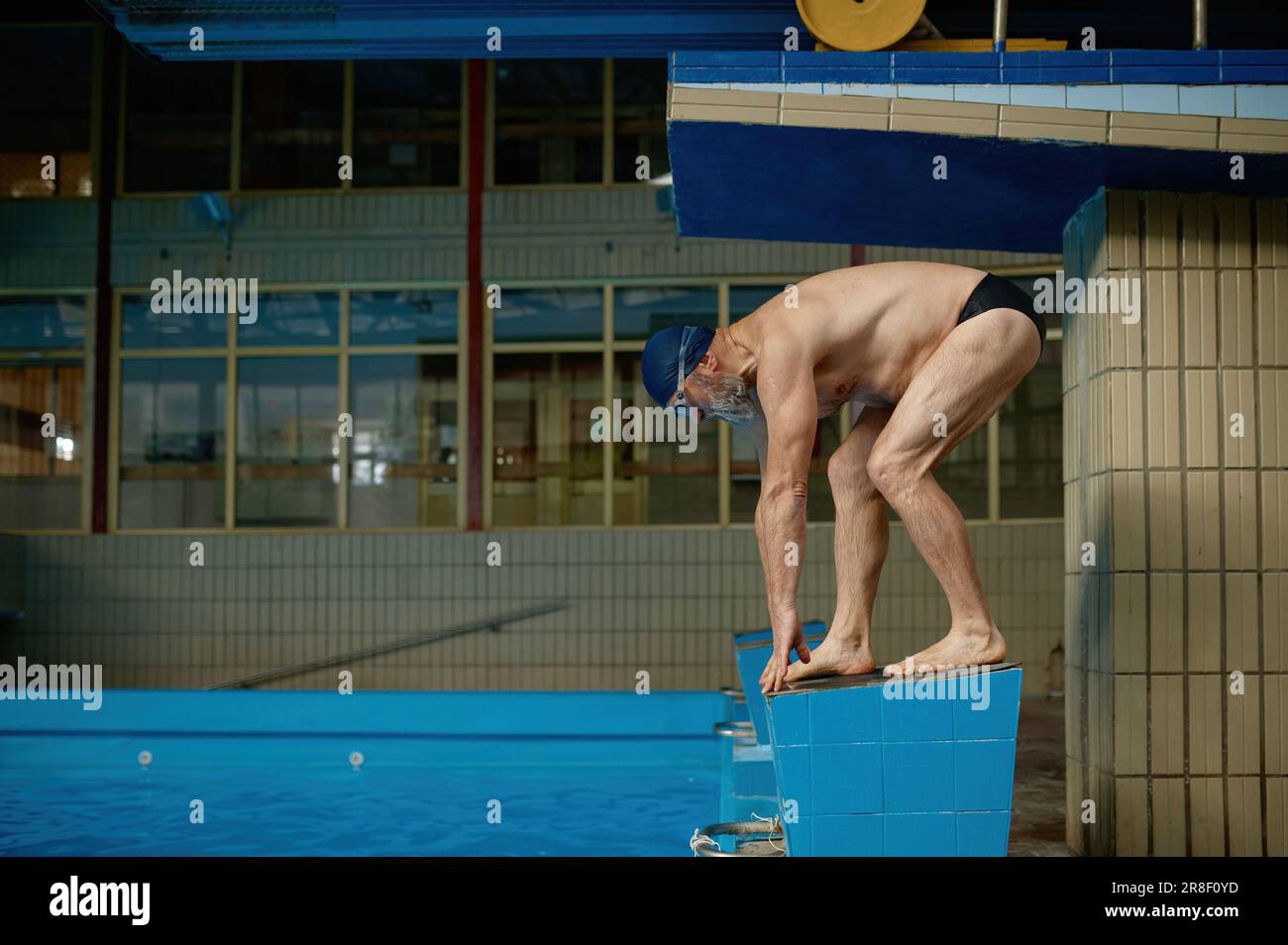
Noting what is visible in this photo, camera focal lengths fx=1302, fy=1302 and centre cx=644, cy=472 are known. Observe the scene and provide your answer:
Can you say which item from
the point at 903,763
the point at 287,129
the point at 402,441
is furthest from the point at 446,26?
the point at 287,129

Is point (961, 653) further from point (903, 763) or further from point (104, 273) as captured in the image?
point (104, 273)

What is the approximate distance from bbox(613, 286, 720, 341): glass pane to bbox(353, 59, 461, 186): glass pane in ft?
6.92

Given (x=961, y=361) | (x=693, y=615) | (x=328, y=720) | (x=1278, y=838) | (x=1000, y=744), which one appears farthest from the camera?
(x=693, y=615)

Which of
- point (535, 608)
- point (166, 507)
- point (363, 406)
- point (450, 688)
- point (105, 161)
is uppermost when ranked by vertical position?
point (105, 161)

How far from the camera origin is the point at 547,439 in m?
12.6

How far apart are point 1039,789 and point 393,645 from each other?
25.2ft

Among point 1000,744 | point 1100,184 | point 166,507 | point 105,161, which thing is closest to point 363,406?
point 166,507

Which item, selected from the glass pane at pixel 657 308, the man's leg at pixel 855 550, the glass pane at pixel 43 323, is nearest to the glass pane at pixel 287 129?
the glass pane at pixel 43 323

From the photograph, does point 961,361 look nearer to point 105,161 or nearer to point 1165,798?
point 1165,798

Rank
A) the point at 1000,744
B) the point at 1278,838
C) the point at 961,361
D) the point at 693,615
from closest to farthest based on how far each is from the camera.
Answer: the point at 1000,744 < the point at 961,361 < the point at 1278,838 < the point at 693,615

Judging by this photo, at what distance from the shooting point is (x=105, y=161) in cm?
1285

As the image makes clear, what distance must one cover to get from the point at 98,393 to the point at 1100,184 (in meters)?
10.7

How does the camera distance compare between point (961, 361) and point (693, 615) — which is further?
point (693, 615)

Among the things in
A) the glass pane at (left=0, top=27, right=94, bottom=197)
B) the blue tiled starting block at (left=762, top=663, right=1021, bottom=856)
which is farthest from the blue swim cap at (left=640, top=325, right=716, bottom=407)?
the glass pane at (left=0, top=27, right=94, bottom=197)
